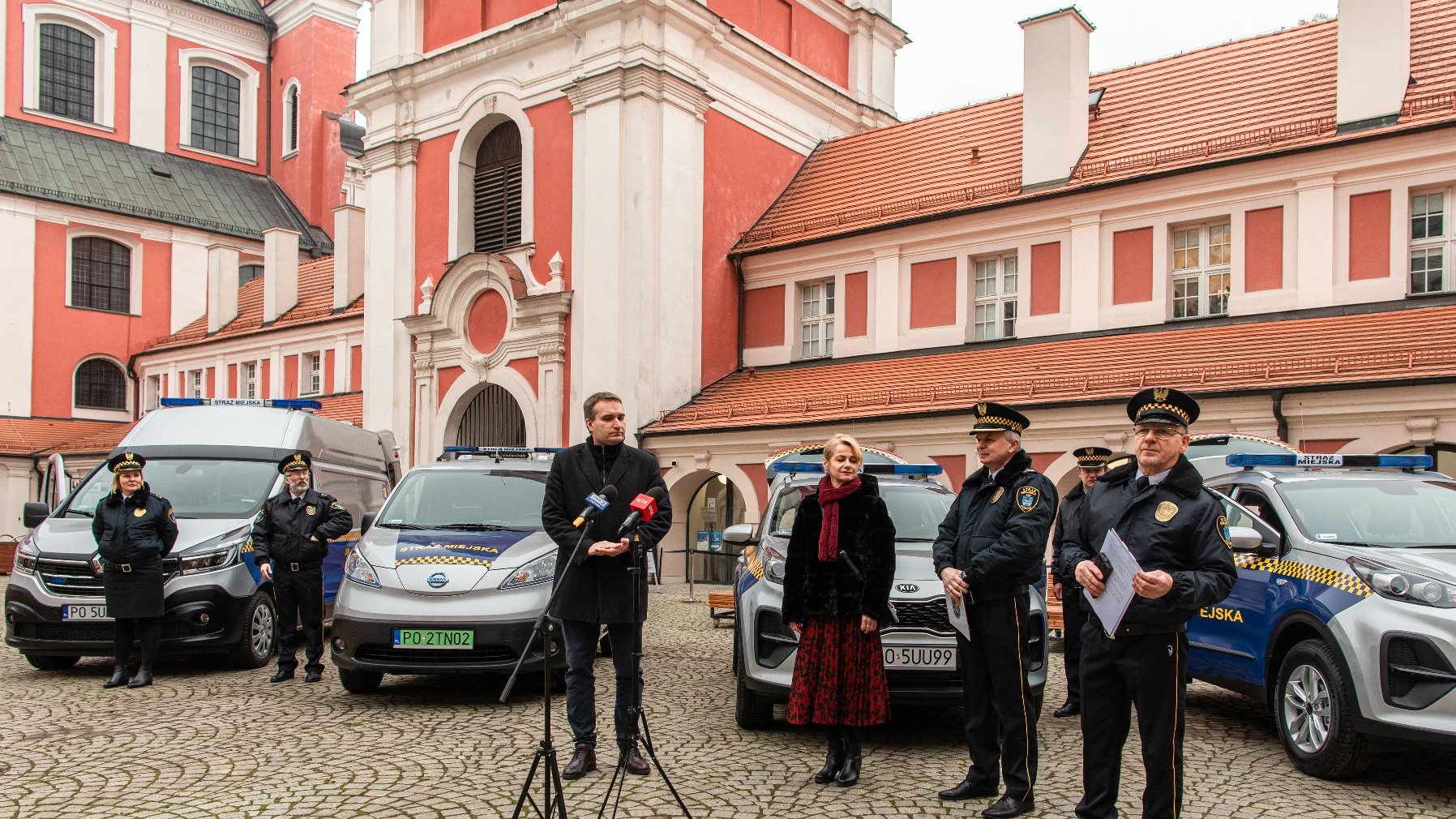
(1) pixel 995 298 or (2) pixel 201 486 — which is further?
(1) pixel 995 298

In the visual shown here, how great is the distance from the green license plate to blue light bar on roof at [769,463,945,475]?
268 cm

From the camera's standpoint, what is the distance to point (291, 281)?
3794cm

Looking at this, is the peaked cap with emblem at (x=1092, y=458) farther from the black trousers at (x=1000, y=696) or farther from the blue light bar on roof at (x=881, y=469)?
the black trousers at (x=1000, y=696)

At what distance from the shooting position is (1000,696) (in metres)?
5.98

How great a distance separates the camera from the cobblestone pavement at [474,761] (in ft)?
20.0

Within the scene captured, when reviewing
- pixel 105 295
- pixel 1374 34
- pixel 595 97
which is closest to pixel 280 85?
pixel 105 295

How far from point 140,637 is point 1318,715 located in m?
8.82

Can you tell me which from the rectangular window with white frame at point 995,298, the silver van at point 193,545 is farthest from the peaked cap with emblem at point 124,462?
the rectangular window with white frame at point 995,298

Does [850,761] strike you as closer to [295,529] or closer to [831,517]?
[831,517]

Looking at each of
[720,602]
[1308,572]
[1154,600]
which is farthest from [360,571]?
[1308,572]

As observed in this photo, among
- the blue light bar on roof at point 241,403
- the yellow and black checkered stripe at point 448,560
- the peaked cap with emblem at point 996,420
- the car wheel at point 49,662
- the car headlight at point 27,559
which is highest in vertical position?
the blue light bar on roof at point 241,403

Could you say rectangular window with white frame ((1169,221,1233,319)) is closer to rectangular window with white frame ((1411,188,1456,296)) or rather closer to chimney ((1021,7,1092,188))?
chimney ((1021,7,1092,188))

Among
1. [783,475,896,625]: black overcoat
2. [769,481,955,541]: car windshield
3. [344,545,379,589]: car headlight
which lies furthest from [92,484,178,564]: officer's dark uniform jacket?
[783,475,896,625]: black overcoat

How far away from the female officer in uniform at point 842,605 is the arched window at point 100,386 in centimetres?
4076
